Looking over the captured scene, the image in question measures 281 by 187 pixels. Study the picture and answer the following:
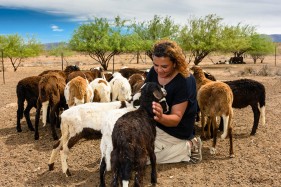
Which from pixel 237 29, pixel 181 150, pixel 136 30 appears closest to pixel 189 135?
pixel 181 150

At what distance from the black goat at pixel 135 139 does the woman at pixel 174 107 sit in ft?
0.60

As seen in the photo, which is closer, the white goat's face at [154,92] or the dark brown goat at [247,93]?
the white goat's face at [154,92]

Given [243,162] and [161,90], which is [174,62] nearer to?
[161,90]

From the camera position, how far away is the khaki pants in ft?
17.4

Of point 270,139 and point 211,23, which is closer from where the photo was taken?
point 270,139

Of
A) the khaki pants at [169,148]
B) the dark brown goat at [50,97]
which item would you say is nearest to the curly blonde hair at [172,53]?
the khaki pants at [169,148]

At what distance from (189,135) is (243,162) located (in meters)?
1.35

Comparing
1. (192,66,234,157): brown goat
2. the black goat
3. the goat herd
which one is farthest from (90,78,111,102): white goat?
the black goat

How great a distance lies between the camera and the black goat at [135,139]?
378 centimetres

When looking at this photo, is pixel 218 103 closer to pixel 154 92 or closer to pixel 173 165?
pixel 173 165

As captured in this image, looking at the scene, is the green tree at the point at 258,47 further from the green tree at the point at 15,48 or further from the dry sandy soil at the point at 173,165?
the dry sandy soil at the point at 173,165

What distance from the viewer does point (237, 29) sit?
4128cm

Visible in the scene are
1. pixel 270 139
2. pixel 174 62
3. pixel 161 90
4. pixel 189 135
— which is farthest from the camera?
pixel 270 139

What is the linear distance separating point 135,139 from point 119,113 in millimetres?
862
